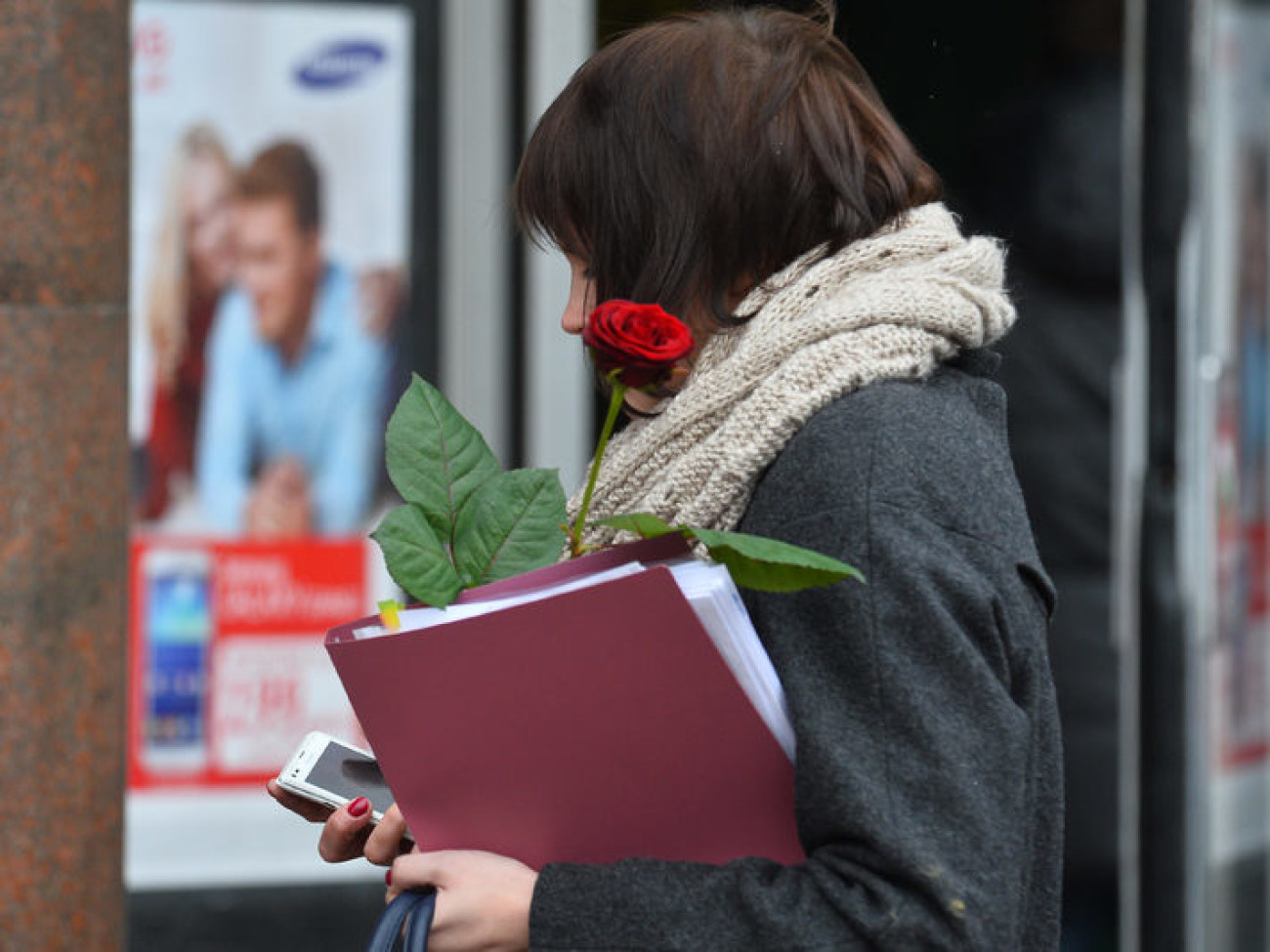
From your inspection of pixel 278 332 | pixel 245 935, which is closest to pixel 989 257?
pixel 278 332

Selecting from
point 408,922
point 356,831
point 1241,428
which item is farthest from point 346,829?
point 1241,428

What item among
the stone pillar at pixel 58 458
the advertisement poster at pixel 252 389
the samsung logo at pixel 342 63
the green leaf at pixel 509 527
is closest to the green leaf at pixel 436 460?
the green leaf at pixel 509 527

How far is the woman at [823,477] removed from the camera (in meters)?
1.36

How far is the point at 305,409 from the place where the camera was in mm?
4414

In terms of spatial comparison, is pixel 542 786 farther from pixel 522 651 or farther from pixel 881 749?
pixel 881 749

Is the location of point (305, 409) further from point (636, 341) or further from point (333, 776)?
point (636, 341)

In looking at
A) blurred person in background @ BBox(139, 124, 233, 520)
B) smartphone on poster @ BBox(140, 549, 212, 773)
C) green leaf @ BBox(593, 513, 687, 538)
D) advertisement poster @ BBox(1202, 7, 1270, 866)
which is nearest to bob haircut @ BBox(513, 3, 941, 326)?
green leaf @ BBox(593, 513, 687, 538)

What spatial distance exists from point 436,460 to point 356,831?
0.39 metres

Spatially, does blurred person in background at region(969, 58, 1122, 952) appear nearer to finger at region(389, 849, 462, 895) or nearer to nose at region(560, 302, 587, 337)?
nose at region(560, 302, 587, 337)

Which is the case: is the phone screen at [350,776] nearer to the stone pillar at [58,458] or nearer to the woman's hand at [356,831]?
the woman's hand at [356,831]

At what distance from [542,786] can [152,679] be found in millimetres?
3160

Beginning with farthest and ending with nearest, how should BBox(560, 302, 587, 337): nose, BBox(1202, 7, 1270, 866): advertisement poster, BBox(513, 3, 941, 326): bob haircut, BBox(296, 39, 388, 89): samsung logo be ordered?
BBox(1202, 7, 1270, 866): advertisement poster → BBox(296, 39, 388, 89): samsung logo → BBox(560, 302, 587, 337): nose → BBox(513, 3, 941, 326): bob haircut

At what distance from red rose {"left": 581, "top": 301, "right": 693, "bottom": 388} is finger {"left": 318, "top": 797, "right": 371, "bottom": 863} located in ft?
1.61

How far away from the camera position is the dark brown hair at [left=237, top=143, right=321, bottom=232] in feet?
14.3
